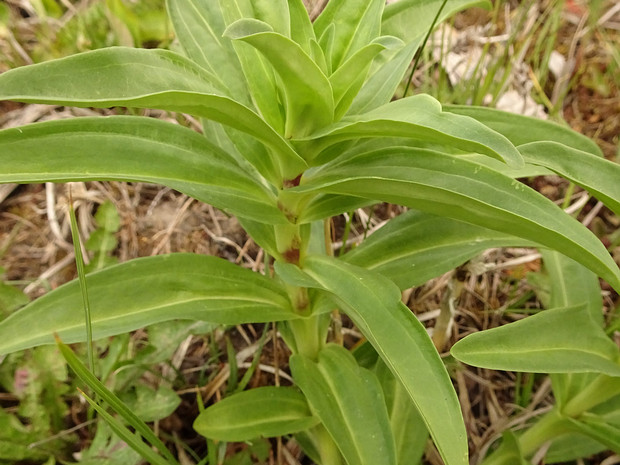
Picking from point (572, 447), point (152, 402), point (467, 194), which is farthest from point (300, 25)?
point (572, 447)

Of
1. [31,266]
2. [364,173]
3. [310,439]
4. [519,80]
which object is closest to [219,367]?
[310,439]

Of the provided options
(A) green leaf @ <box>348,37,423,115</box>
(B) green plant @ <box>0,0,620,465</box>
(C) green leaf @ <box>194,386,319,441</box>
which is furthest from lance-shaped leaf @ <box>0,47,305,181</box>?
(C) green leaf @ <box>194,386,319,441</box>

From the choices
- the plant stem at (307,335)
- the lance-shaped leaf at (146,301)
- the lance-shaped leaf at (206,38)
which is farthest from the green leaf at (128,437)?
the lance-shaped leaf at (206,38)

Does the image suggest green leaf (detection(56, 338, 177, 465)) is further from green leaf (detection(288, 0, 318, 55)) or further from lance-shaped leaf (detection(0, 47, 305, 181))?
green leaf (detection(288, 0, 318, 55))

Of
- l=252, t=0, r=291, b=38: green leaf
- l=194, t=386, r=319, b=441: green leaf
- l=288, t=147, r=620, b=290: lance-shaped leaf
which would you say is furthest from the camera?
l=194, t=386, r=319, b=441: green leaf

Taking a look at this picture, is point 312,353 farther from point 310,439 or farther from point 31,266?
point 31,266

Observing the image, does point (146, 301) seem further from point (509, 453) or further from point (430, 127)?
point (509, 453)

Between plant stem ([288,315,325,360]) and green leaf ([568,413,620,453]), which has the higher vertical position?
plant stem ([288,315,325,360])
